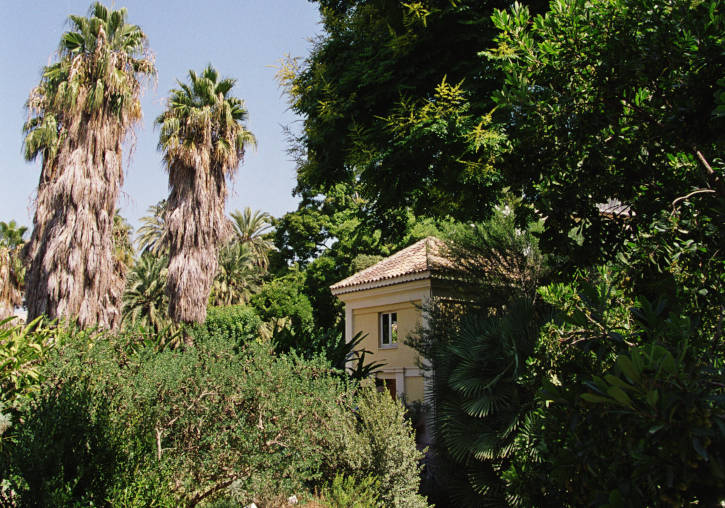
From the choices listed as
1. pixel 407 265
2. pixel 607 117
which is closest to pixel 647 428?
pixel 607 117

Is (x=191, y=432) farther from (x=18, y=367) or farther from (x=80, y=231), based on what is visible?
(x=80, y=231)

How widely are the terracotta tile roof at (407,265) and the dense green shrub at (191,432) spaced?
7.49 metres

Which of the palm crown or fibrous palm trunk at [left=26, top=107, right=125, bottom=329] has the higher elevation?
the palm crown

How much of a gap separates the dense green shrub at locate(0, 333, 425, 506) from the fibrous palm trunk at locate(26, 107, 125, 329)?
8.32 meters

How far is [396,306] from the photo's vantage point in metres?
17.6

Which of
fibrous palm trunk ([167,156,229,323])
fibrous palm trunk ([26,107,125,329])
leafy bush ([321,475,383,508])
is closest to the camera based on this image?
leafy bush ([321,475,383,508])

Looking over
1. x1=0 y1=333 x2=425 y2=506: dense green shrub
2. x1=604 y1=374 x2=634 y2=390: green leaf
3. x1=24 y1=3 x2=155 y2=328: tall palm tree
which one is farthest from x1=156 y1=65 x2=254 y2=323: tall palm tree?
x1=604 y1=374 x2=634 y2=390: green leaf

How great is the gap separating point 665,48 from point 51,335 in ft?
26.5

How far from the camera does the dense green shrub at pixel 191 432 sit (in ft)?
15.7

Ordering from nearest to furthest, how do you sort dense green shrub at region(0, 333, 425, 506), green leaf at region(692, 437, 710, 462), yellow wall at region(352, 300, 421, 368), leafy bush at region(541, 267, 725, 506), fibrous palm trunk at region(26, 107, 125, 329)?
green leaf at region(692, 437, 710, 462), leafy bush at region(541, 267, 725, 506), dense green shrub at region(0, 333, 425, 506), fibrous palm trunk at region(26, 107, 125, 329), yellow wall at region(352, 300, 421, 368)

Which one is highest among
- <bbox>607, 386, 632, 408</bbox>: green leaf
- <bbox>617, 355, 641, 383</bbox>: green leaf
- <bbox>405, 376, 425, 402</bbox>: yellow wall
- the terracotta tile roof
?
the terracotta tile roof

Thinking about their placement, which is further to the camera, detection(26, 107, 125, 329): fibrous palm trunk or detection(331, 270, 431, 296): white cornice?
detection(331, 270, 431, 296): white cornice

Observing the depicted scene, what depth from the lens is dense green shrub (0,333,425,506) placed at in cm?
480

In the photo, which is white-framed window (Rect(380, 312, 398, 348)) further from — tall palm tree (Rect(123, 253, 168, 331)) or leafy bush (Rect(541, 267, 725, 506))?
tall palm tree (Rect(123, 253, 168, 331))
